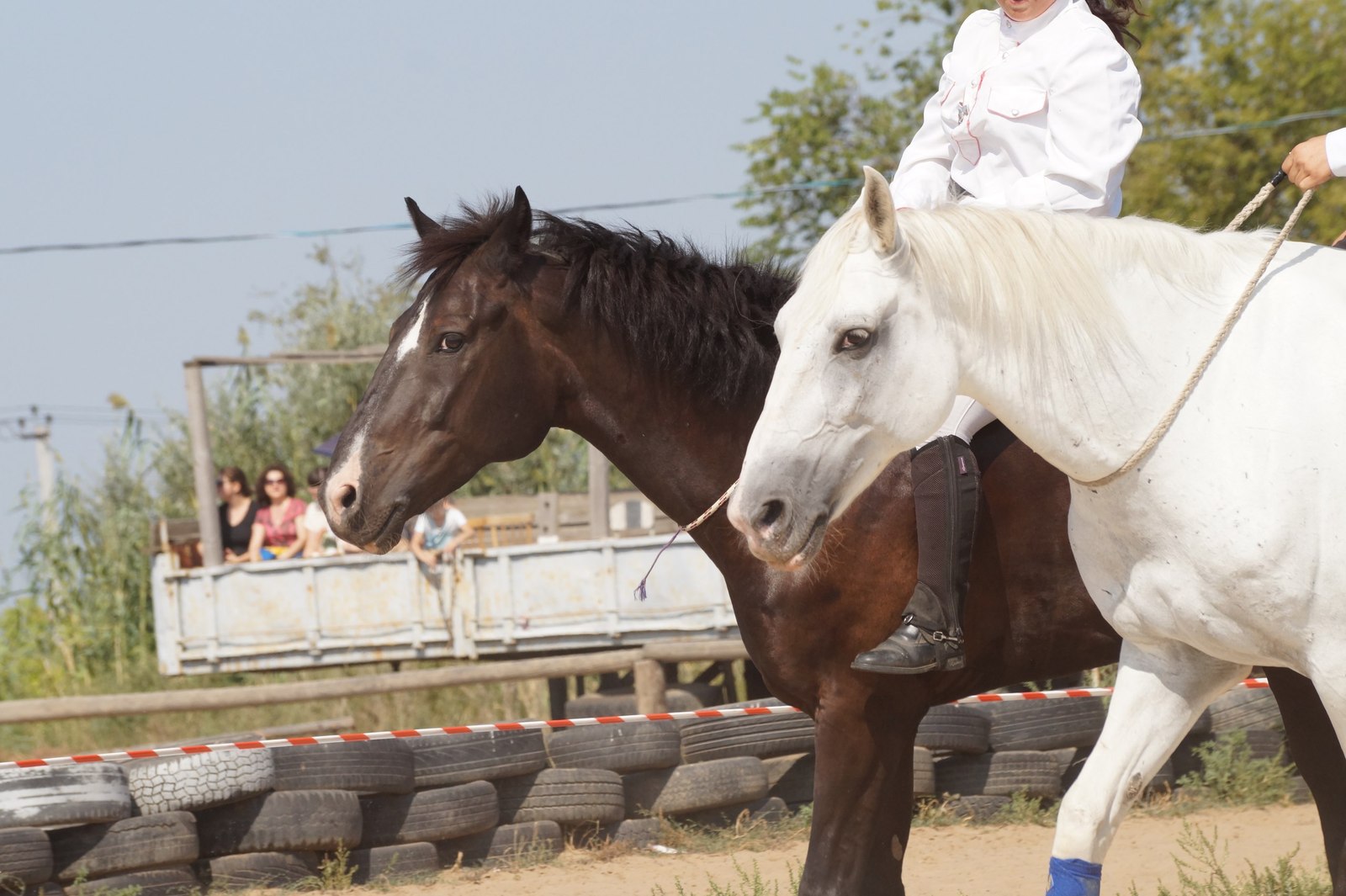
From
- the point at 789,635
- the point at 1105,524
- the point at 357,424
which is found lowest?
the point at 789,635

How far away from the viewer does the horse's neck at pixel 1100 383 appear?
292cm

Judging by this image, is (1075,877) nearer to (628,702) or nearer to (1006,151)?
(1006,151)

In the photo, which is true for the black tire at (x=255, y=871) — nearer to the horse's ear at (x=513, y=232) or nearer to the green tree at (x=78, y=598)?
the horse's ear at (x=513, y=232)

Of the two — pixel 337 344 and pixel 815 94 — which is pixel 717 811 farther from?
pixel 815 94

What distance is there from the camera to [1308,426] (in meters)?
2.78

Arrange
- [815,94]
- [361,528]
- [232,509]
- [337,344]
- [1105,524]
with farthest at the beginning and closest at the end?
[815,94], [337,344], [232,509], [361,528], [1105,524]

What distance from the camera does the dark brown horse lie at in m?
3.77

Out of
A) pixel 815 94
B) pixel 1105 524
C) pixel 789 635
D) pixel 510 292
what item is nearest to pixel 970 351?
pixel 1105 524

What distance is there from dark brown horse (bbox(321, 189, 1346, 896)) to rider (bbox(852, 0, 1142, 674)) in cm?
15

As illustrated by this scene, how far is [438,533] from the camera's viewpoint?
11148 millimetres

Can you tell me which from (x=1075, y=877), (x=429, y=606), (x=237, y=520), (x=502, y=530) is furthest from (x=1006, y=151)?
(x=502, y=530)

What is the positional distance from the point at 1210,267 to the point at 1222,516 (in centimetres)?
56

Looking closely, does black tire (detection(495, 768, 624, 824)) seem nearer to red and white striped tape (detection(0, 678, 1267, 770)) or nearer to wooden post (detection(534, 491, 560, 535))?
red and white striped tape (detection(0, 678, 1267, 770))

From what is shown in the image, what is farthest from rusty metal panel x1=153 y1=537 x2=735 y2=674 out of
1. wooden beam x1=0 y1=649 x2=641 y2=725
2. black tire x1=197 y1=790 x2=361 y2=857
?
black tire x1=197 y1=790 x2=361 y2=857
